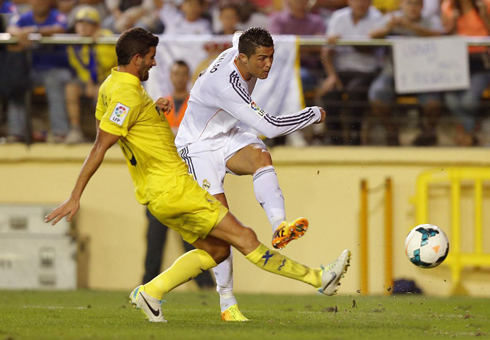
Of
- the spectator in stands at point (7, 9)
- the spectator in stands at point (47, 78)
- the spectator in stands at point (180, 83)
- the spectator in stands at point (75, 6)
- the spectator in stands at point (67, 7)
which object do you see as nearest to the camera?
the spectator in stands at point (180, 83)

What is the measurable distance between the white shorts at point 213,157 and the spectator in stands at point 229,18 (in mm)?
4778

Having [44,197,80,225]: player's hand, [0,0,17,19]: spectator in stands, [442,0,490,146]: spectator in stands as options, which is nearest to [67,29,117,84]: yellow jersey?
[0,0,17,19]: spectator in stands

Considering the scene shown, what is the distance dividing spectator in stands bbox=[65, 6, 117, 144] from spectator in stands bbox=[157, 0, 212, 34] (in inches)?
41.4

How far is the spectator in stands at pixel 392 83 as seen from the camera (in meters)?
11.9

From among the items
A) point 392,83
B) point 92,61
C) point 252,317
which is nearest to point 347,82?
point 392,83

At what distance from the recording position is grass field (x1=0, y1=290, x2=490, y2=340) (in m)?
6.47

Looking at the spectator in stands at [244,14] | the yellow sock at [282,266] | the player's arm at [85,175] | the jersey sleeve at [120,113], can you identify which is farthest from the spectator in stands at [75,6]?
the yellow sock at [282,266]

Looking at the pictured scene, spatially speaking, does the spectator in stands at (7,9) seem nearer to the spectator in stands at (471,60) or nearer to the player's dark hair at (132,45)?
the spectator in stands at (471,60)

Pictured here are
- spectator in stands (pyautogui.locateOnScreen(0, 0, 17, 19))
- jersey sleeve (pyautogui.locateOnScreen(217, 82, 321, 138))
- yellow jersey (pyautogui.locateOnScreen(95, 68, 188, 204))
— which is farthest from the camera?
spectator in stands (pyautogui.locateOnScreen(0, 0, 17, 19))

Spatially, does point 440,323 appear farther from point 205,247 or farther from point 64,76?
point 64,76

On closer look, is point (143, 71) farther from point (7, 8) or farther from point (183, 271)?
point (7, 8)

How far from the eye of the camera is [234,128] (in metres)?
7.80

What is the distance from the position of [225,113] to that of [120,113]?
136cm

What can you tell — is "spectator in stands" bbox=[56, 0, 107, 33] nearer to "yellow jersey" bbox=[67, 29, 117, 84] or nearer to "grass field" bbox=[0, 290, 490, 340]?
"yellow jersey" bbox=[67, 29, 117, 84]
